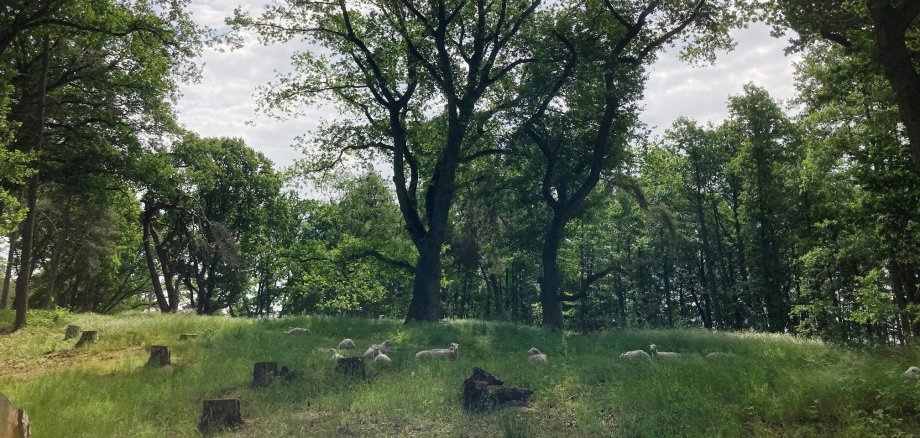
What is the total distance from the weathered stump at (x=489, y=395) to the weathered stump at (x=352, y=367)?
315 centimetres

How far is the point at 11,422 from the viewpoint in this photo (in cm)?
458

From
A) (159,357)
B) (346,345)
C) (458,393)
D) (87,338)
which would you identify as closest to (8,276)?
(87,338)

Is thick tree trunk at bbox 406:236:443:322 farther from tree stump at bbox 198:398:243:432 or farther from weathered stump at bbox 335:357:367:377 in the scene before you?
tree stump at bbox 198:398:243:432

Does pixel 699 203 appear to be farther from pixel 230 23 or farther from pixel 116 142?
pixel 116 142

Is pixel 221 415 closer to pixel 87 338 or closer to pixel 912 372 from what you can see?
pixel 87 338

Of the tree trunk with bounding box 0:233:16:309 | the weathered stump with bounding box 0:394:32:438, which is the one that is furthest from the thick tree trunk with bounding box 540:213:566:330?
the tree trunk with bounding box 0:233:16:309

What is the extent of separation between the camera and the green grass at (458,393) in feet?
25.3

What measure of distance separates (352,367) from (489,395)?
3965 mm

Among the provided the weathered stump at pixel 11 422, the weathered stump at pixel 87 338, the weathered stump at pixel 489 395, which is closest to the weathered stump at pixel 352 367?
the weathered stump at pixel 489 395

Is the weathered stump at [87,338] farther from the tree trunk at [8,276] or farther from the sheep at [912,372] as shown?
the tree trunk at [8,276]

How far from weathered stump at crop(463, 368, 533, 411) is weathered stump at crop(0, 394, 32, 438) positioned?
20.3 feet

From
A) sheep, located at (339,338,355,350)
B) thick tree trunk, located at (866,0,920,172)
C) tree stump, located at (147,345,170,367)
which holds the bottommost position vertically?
sheep, located at (339,338,355,350)

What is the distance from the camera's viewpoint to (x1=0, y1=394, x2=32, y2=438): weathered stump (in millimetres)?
4445

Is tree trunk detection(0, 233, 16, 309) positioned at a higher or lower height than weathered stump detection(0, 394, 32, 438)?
higher
